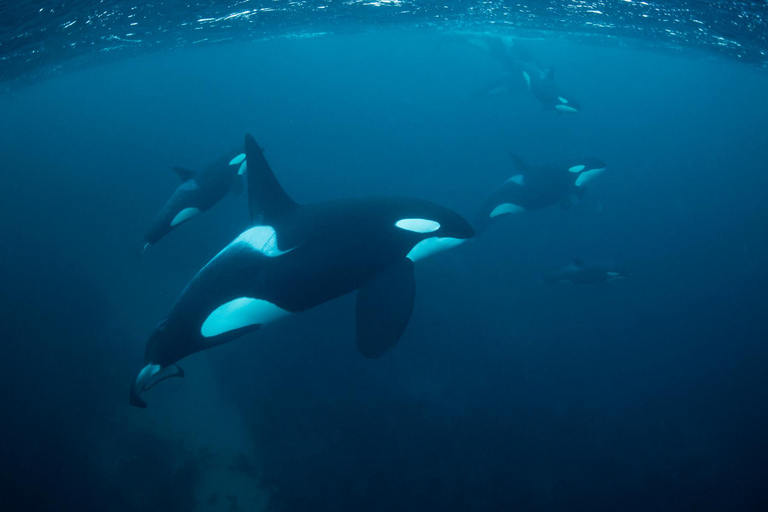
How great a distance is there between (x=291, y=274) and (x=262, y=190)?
4.56 feet

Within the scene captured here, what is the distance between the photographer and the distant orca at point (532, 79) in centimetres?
1468

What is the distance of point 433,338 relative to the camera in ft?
33.7

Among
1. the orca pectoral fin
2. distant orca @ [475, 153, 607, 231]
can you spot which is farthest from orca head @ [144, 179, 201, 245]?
distant orca @ [475, 153, 607, 231]

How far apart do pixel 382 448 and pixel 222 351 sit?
4.88 metres

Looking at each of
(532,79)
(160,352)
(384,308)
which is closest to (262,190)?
(384,308)

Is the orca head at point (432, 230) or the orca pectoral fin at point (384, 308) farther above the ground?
the orca head at point (432, 230)

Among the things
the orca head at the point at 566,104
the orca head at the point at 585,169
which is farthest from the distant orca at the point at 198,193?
the orca head at the point at 566,104

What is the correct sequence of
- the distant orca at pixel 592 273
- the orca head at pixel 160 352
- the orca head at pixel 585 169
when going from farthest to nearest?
the orca head at pixel 585 169 < the distant orca at pixel 592 273 < the orca head at pixel 160 352

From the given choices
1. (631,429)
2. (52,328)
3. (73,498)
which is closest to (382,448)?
(631,429)

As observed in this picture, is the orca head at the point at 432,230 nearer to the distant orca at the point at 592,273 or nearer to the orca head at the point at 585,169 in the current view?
the distant orca at the point at 592,273

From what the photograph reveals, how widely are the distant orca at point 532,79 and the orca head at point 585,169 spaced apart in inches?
141

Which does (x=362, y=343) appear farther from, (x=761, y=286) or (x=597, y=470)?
(x=761, y=286)

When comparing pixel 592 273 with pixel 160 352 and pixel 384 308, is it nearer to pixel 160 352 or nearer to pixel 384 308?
pixel 384 308

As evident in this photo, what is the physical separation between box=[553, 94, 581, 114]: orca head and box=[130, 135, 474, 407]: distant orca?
464 inches
